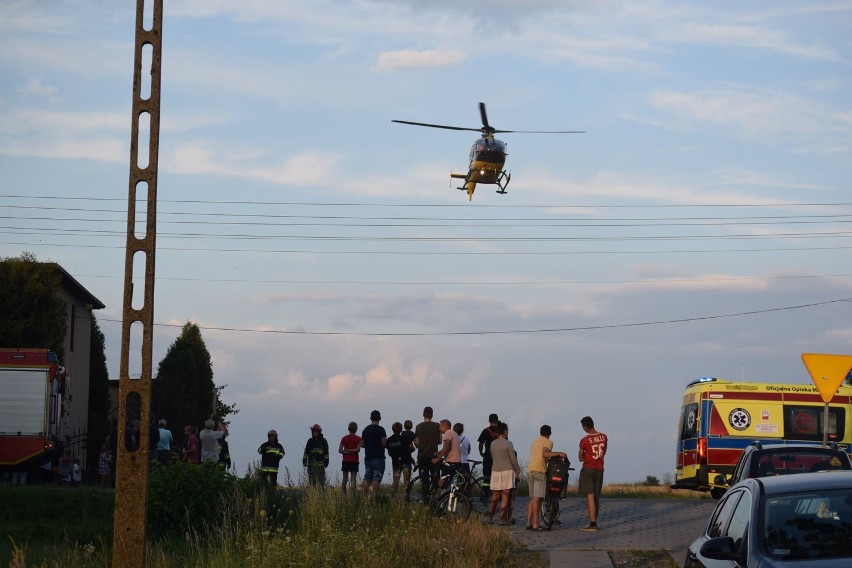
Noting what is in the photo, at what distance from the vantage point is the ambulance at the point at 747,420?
2788 cm

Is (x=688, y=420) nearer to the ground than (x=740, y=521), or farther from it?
farther from it

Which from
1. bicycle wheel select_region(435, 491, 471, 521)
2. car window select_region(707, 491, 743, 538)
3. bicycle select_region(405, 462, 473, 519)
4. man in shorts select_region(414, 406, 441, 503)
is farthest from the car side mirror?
man in shorts select_region(414, 406, 441, 503)

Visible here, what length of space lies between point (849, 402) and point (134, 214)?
67.7ft

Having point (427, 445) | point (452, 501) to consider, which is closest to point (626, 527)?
point (452, 501)

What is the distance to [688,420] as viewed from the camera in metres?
29.1

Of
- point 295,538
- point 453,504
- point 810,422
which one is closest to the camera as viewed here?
point 295,538

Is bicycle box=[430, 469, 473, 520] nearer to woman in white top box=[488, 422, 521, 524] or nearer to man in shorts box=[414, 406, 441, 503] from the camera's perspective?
woman in white top box=[488, 422, 521, 524]

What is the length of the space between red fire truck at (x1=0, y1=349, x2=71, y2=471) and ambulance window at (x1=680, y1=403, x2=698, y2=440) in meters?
16.2

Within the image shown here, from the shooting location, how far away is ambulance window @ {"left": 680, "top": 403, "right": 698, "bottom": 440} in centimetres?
2847

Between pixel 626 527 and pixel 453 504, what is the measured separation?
120 inches

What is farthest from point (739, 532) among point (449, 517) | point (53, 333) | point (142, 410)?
point (53, 333)

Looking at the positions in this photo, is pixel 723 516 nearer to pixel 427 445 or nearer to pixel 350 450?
pixel 427 445

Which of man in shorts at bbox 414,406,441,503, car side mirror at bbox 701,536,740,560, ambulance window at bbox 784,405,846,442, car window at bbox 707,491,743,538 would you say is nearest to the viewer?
car side mirror at bbox 701,536,740,560

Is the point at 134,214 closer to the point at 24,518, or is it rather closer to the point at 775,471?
the point at 775,471
